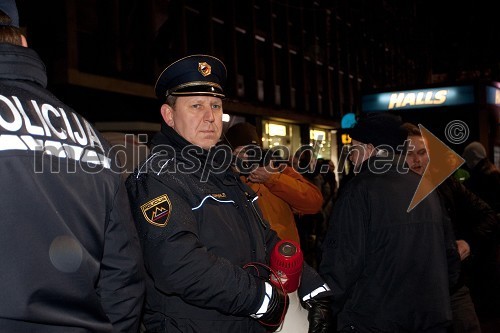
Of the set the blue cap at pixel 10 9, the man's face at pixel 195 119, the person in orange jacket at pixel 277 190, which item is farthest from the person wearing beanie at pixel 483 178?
the blue cap at pixel 10 9

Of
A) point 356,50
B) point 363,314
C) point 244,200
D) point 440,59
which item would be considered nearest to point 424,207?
point 363,314

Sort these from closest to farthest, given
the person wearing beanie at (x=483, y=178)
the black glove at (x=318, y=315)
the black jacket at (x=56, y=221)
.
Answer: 1. the black jacket at (x=56, y=221)
2. the black glove at (x=318, y=315)
3. the person wearing beanie at (x=483, y=178)

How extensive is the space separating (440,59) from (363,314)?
15306 mm

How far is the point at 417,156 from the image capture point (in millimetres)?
4074

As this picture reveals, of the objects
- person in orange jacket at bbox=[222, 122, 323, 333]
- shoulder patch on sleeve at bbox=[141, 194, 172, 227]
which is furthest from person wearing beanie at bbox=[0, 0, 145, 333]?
person in orange jacket at bbox=[222, 122, 323, 333]

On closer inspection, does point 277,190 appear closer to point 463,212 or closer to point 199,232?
point 463,212

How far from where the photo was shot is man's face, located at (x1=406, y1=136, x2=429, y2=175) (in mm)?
4062

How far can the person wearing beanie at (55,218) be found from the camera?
1.35 m

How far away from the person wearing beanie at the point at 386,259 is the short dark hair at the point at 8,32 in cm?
213

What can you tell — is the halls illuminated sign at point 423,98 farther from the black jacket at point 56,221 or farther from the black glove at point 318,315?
the black jacket at point 56,221

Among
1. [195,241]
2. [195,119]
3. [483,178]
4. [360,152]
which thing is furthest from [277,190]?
[483,178]

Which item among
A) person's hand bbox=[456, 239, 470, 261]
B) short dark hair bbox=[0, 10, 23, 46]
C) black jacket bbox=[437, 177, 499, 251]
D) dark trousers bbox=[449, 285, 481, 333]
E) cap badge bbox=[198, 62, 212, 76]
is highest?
cap badge bbox=[198, 62, 212, 76]

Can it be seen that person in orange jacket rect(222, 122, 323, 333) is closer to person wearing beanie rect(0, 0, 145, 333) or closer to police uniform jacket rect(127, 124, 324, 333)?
police uniform jacket rect(127, 124, 324, 333)

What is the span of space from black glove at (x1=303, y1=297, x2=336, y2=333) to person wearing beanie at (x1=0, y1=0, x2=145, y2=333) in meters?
1.00
